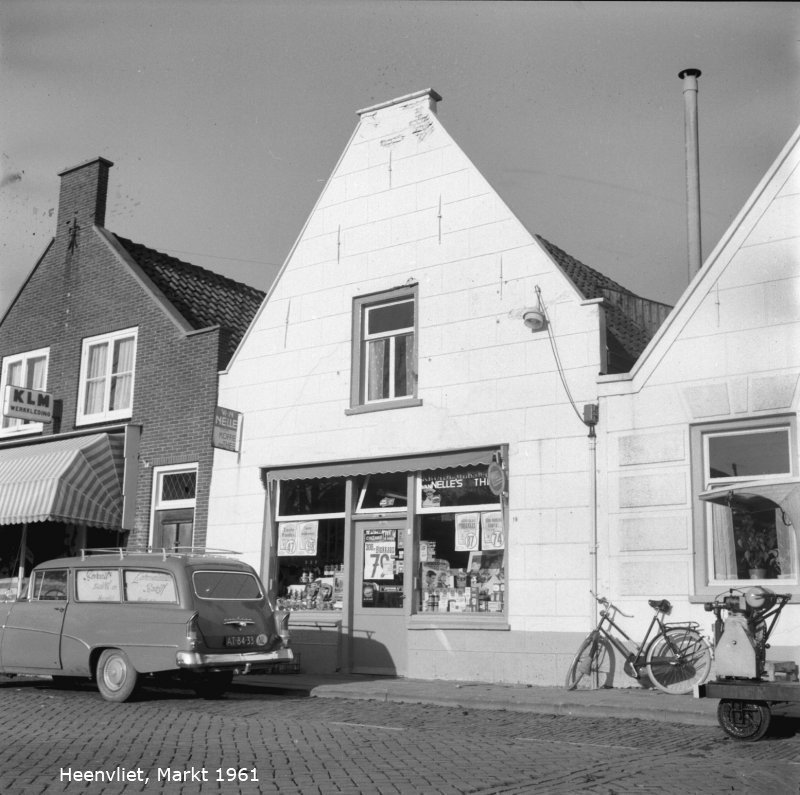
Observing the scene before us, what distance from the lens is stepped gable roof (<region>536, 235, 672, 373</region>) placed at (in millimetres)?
14922

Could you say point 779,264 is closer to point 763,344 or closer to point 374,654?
point 763,344

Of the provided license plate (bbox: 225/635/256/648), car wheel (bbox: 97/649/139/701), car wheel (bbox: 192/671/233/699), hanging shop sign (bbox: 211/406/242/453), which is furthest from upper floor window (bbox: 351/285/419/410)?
car wheel (bbox: 97/649/139/701)

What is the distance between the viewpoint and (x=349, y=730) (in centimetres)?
1004

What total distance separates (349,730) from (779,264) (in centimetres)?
770

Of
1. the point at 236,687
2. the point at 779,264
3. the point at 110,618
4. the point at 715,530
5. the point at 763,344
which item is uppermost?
the point at 779,264

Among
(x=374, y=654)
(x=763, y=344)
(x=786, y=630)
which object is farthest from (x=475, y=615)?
(x=763, y=344)

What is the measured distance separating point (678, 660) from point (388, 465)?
5378mm

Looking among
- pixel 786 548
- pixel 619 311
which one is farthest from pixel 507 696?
pixel 619 311

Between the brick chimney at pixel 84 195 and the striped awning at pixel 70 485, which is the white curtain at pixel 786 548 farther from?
the brick chimney at pixel 84 195

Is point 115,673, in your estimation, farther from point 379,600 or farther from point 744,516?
point 744,516

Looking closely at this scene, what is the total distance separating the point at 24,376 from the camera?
22.2 metres

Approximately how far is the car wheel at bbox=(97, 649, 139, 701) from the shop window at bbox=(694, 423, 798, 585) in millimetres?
7045

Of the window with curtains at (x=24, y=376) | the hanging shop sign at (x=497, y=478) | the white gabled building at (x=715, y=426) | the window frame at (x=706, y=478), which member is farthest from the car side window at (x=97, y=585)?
the window with curtains at (x=24, y=376)

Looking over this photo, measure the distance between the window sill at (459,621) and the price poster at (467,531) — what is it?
0.97 meters
